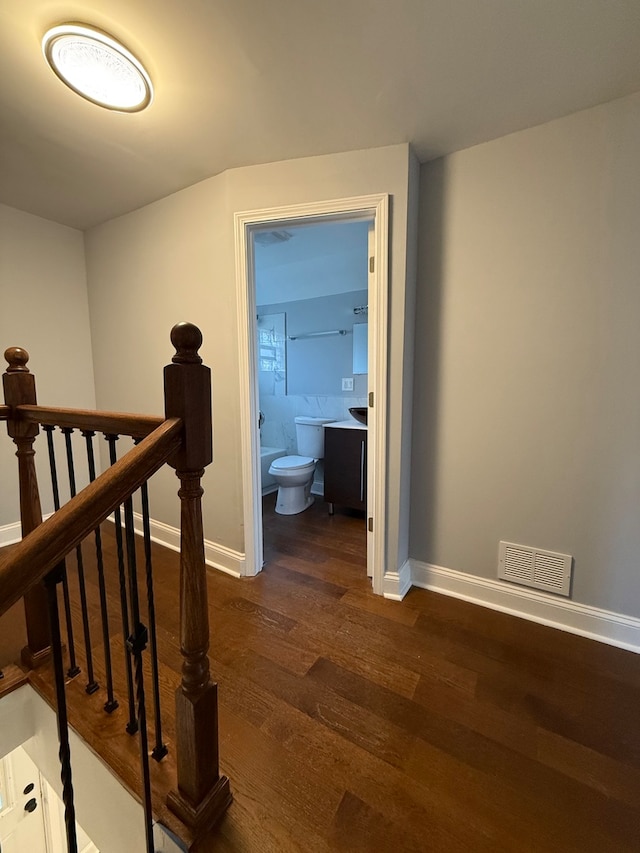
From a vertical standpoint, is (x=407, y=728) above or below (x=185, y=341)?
below

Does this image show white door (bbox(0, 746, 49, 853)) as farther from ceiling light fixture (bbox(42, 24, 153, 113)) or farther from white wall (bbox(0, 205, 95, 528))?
ceiling light fixture (bbox(42, 24, 153, 113))

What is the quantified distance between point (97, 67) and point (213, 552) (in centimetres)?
235

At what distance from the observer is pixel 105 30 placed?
115cm

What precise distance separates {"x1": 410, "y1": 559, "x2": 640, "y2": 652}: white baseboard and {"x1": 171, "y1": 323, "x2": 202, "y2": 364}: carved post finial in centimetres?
176

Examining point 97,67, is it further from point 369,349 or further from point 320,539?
point 320,539

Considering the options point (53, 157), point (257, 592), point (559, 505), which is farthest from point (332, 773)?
point (53, 157)

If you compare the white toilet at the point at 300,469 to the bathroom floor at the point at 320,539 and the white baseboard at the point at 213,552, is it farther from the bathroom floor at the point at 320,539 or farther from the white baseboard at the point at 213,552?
the white baseboard at the point at 213,552

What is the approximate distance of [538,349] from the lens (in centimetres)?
162

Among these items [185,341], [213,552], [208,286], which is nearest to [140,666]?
[185,341]

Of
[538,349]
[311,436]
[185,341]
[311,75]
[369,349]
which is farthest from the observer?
[311,436]

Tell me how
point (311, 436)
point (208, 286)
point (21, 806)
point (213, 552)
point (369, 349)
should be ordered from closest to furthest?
1. point (21, 806)
2. point (369, 349)
3. point (208, 286)
4. point (213, 552)
5. point (311, 436)

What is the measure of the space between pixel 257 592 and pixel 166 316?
182 centimetres

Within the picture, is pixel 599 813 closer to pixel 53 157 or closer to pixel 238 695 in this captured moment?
pixel 238 695

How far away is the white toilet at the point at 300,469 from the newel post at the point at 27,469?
186 cm
